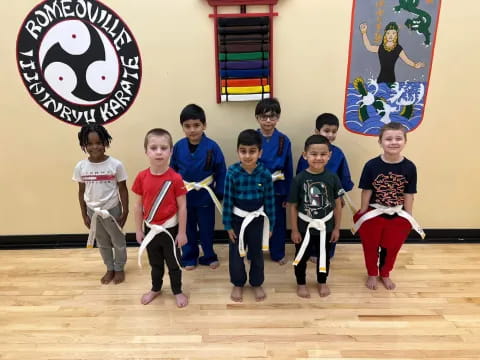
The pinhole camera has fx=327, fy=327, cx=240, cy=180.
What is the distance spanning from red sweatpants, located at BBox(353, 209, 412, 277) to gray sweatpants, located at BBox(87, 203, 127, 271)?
5.22 ft

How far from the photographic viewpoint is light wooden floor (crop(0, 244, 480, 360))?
1692mm

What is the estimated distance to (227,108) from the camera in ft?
8.09

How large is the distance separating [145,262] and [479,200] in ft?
8.96

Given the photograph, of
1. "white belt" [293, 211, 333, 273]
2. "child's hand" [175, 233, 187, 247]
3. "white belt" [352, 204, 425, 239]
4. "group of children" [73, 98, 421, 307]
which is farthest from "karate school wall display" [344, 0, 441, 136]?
"child's hand" [175, 233, 187, 247]

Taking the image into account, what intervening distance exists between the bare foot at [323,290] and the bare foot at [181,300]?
0.85 m

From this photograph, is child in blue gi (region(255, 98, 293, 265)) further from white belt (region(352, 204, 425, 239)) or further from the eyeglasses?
white belt (region(352, 204, 425, 239))

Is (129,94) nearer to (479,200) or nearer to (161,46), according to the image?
(161,46)

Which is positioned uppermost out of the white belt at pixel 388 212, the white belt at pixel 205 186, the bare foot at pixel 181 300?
the white belt at pixel 205 186

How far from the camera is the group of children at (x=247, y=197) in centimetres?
188

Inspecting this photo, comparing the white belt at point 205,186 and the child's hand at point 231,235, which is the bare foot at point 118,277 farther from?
the child's hand at point 231,235

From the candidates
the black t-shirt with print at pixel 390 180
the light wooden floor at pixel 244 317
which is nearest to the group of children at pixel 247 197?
the black t-shirt with print at pixel 390 180

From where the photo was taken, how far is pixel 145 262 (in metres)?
2.53

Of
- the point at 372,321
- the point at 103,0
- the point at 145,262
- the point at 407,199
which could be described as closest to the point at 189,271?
the point at 145,262

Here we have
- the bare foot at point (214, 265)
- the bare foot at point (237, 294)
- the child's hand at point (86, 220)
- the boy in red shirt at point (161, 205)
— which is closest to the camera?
the boy in red shirt at point (161, 205)
